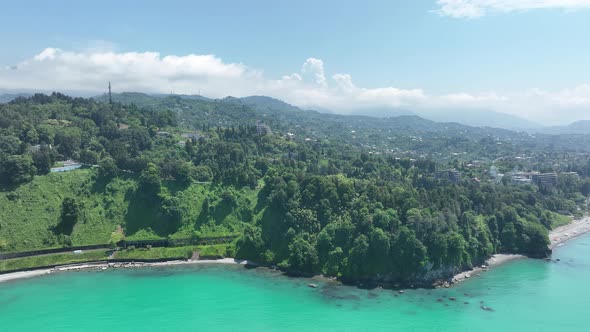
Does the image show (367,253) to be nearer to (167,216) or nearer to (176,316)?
(176,316)

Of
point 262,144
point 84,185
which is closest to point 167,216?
point 84,185

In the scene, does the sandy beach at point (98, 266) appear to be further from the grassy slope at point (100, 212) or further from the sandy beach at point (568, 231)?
the sandy beach at point (568, 231)

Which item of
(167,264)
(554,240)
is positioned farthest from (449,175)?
(167,264)

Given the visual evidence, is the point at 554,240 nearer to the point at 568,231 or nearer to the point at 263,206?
the point at 568,231

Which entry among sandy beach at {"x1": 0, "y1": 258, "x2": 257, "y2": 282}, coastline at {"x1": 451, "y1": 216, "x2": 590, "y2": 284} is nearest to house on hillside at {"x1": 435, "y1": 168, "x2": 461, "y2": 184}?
coastline at {"x1": 451, "y1": 216, "x2": 590, "y2": 284}

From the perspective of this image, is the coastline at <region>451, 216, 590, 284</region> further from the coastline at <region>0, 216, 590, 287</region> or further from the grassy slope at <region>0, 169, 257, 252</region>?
the grassy slope at <region>0, 169, 257, 252</region>

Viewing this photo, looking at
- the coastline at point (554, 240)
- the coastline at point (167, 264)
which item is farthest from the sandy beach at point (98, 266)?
the coastline at point (554, 240)
